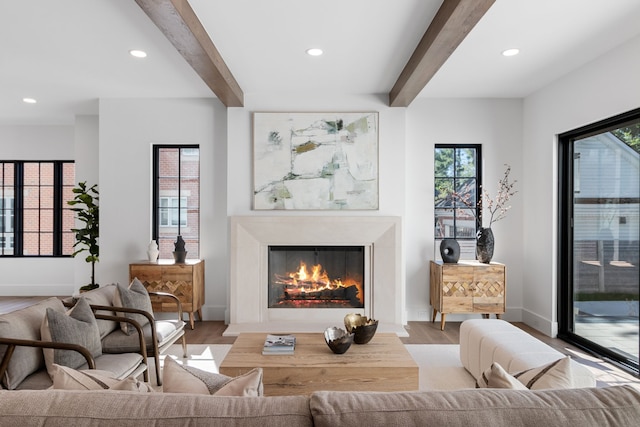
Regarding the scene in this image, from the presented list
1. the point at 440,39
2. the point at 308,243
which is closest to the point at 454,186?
the point at 308,243

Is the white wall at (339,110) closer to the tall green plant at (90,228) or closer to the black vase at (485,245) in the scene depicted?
the black vase at (485,245)

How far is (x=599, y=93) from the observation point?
3564mm

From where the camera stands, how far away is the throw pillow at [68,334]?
2162 mm

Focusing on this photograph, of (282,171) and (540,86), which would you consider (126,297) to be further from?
(540,86)

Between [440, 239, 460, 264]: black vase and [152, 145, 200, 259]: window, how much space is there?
286 centimetres

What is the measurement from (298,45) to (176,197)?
2597mm

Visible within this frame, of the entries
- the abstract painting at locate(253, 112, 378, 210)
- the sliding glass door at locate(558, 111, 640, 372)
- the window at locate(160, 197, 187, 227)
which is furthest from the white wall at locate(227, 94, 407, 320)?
the sliding glass door at locate(558, 111, 640, 372)

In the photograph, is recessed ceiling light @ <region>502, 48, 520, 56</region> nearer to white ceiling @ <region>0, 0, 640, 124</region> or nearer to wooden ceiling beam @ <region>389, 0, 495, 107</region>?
white ceiling @ <region>0, 0, 640, 124</region>

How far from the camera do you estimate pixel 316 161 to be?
4.67 m

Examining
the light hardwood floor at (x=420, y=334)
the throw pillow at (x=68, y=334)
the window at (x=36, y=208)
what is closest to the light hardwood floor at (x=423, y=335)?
the light hardwood floor at (x=420, y=334)

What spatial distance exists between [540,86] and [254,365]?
13.4 ft

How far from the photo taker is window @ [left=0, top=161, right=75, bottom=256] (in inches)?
255

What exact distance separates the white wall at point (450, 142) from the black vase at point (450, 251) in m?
0.27

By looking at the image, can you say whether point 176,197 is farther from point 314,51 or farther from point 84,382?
point 84,382
